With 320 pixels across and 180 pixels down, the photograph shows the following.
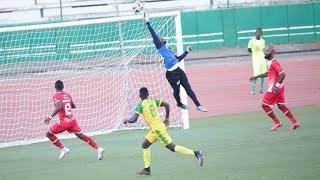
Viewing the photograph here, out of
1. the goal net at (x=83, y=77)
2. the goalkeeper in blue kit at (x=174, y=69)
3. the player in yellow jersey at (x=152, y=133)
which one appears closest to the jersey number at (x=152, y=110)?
the player in yellow jersey at (x=152, y=133)

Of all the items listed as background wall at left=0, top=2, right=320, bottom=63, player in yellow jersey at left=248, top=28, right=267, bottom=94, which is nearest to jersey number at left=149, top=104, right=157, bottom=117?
player in yellow jersey at left=248, top=28, right=267, bottom=94

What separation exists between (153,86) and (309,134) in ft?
31.7

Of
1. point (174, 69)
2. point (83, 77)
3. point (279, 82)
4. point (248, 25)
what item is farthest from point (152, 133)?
point (248, 25)

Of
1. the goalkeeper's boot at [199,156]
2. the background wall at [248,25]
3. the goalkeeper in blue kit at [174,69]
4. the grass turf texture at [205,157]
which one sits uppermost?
the background wall at [248,25]

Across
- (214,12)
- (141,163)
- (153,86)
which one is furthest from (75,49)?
(141,163)

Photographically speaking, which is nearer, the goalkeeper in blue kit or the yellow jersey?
the goalkeeper in blue kit

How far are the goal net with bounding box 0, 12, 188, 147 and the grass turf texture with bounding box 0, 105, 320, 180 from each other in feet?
6.65

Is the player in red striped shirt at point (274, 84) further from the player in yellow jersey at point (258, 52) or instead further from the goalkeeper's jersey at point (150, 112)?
the player in yellow jersey at point (258, 52)

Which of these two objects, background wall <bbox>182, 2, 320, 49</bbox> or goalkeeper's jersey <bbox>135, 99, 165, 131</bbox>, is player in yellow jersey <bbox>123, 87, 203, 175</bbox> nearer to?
goalkeeper's jersey <bbox>135, 99, 165, 131</bbox>

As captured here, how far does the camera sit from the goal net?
794 inches

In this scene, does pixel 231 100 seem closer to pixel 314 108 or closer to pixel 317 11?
pixel 314 108

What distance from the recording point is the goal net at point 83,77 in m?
20.2

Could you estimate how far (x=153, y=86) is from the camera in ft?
81.9

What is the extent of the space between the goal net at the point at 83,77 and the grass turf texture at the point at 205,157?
2.03m
